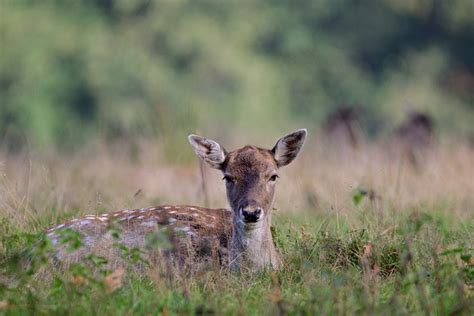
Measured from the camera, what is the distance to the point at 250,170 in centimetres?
708

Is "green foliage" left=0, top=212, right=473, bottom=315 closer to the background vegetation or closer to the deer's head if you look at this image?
the background vegetation

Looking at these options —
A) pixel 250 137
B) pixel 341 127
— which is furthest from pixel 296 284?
pixel 341 127

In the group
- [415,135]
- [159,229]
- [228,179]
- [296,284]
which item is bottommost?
[296,284]

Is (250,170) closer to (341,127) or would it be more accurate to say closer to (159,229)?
(159,229)

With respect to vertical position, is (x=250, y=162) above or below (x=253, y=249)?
above

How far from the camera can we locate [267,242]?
22.6 ft

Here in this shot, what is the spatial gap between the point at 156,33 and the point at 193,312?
2113 cm

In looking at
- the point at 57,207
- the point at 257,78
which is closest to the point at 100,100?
the point at 257,78

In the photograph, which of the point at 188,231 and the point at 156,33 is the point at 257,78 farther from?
the point at 188,231

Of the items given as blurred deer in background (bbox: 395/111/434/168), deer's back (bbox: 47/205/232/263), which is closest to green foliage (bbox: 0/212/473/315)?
deer's back (bbox: 47/205/232/263)

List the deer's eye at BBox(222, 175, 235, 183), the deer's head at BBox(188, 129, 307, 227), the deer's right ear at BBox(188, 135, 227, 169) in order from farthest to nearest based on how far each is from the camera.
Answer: the deer's right ear at BBox(188, 135, 227, 169), the deer's eye at BBox(222, 175, 235, 183), the deer's head at BBox(188, 129, 307, 227)

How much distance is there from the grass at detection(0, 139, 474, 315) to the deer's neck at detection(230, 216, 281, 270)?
0.43 feet

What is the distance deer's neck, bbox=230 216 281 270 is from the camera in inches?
268

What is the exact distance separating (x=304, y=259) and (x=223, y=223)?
3.12 feet
